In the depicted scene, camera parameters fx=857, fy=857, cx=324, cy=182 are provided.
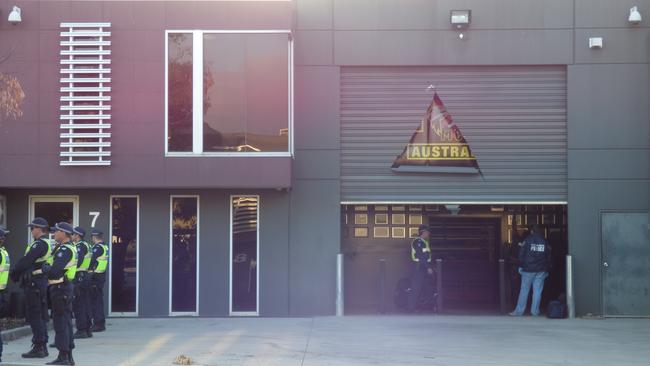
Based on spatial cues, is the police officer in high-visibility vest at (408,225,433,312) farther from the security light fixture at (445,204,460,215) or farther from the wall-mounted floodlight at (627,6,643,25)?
the wall-mounted floodlight at (627,6,643,25)

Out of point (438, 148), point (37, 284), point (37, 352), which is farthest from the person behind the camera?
point (438, 148)

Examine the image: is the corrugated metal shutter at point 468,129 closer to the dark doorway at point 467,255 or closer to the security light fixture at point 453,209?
the security light fixture at point 453,209

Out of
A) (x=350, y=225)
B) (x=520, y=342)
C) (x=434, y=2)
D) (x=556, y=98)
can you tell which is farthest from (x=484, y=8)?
(x=520, y=342)

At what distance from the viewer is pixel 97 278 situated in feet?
50.4

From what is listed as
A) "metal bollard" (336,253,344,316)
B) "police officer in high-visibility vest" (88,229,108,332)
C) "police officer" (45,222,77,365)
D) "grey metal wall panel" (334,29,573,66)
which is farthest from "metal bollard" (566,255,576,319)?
"police officer" (45,222,77,365)

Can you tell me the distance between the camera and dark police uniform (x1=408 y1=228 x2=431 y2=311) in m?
18.2

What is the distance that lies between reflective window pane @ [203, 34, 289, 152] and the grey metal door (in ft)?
23.0

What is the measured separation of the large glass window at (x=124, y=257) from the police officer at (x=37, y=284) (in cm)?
565

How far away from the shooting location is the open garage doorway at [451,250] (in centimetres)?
1969

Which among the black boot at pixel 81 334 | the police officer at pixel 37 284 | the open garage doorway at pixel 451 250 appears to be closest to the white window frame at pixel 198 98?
the open garage doorway at pixel 451 250

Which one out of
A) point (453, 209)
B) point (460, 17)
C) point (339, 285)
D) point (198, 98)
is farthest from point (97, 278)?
point (453, 209)

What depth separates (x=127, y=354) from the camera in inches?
501

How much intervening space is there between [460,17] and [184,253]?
7.53 m

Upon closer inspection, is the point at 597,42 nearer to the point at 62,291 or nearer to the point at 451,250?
the point at 451,250
